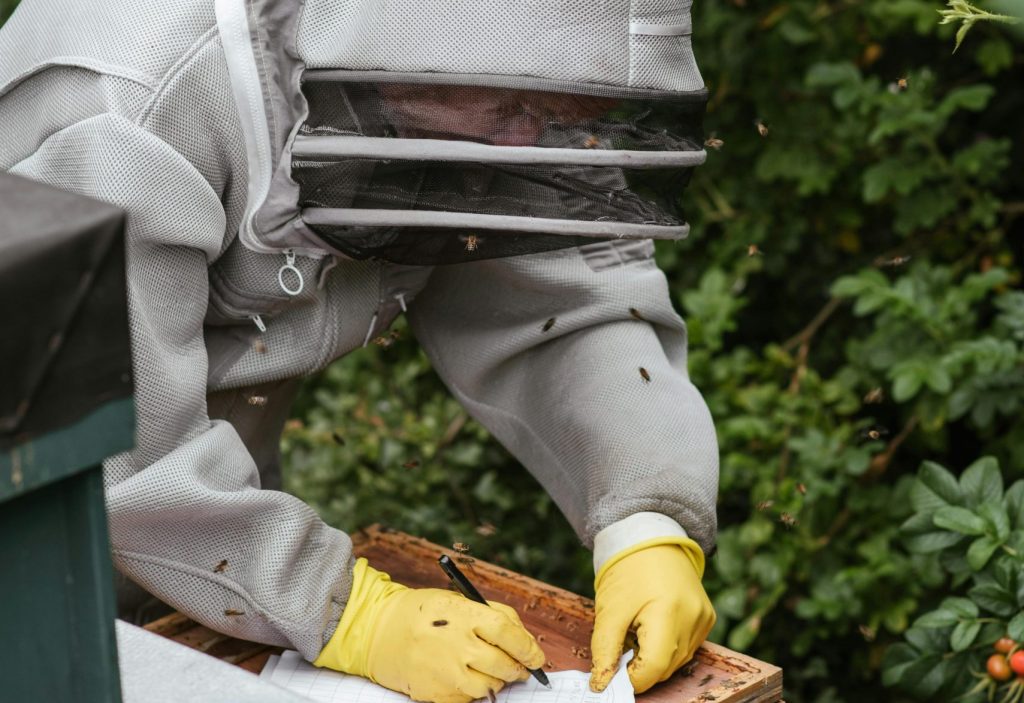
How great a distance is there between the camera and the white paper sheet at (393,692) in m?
1.68

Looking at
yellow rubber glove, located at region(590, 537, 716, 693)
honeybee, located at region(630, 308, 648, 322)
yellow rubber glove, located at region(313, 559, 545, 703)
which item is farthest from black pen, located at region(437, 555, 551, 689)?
honeybee, located at region(630, 308, 648, 322)

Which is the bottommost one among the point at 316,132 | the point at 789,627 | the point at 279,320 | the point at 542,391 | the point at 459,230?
the point at 789,627

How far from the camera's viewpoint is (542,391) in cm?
216

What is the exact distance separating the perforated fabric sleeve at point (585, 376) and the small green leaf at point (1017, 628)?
484mm

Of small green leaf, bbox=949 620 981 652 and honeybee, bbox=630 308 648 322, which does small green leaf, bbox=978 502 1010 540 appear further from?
honeybee, bbox=630 308 648 322

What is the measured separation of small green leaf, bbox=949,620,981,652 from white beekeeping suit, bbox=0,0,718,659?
544 millimetres

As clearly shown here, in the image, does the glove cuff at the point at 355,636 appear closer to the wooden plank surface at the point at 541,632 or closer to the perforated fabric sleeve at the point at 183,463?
the perforated fabric sleeve at the point at 183,463

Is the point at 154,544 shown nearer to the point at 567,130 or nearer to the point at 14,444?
the point at 567,130

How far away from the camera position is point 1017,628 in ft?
6.24

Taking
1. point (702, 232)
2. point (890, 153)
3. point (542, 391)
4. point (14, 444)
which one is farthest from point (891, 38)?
point (14, 444)

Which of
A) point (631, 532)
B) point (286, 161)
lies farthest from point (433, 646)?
point (286, 161)

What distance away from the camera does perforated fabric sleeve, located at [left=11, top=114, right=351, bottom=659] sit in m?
1.63

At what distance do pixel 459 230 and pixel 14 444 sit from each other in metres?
1.00

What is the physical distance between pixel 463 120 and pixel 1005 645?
1222mm
